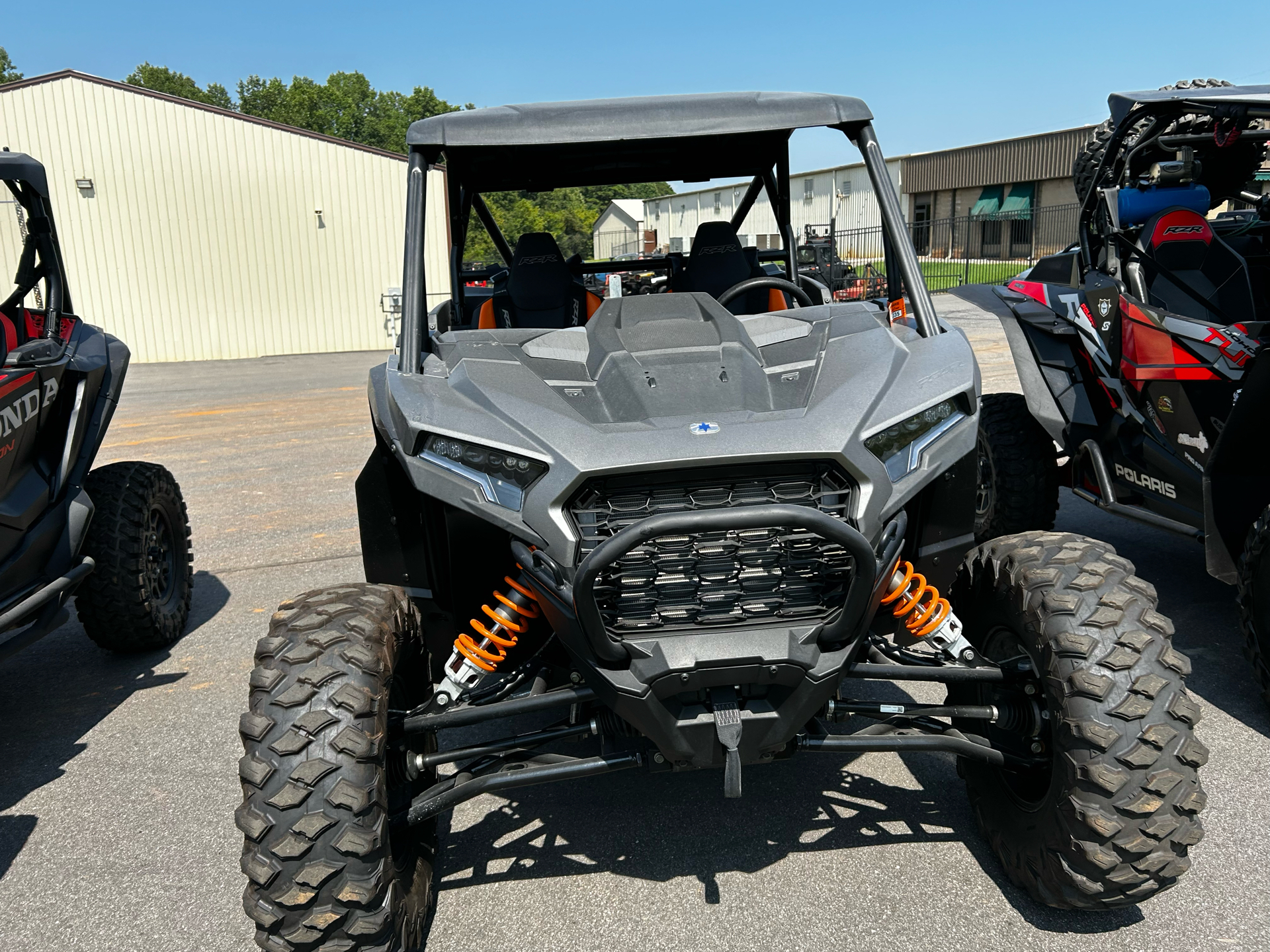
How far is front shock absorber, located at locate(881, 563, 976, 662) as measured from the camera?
104 inches

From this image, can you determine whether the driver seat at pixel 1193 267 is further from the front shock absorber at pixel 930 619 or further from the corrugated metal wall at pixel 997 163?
the corrugated metal wall at pixel 997 163

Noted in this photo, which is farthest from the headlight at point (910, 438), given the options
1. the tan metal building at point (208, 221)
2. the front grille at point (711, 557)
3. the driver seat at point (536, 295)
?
the tan metal building at point (208, 221)

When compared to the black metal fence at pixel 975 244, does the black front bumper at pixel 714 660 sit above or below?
below

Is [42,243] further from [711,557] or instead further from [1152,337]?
[1152,337]

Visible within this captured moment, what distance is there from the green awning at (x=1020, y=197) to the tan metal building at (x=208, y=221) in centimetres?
2166

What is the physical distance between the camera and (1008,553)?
2.72 meters

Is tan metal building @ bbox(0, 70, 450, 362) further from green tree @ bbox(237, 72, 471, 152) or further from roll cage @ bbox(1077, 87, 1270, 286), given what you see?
green tree @ bbox(237, 72, 471, 152)

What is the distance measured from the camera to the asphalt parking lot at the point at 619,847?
100 inches

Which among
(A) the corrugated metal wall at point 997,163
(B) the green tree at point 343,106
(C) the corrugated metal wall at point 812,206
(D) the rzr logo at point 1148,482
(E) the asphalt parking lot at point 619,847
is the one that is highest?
(B) the green tree at point 343,106

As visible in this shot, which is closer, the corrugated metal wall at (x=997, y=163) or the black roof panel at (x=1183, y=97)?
the black roof panel at (x=1183, y=97)

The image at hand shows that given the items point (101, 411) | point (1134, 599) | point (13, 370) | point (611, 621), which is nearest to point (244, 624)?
point (101, 411)

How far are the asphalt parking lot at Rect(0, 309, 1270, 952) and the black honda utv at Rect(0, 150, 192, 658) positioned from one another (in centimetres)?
34

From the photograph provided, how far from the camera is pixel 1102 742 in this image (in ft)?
7.59

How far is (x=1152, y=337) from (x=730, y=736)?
3053mm
